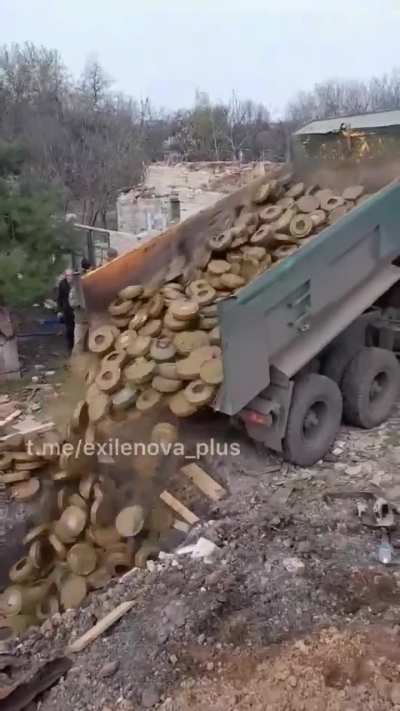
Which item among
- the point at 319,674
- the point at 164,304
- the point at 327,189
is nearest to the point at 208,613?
the point at 319,674

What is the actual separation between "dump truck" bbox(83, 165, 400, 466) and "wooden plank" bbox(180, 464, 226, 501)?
1.52 ft

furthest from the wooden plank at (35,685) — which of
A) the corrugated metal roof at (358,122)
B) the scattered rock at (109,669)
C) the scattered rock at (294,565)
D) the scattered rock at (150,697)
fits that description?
the corrugated metal roof at (358,122)

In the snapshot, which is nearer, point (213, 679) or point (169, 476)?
point (213, 679)

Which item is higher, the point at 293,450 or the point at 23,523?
the point at 293,450

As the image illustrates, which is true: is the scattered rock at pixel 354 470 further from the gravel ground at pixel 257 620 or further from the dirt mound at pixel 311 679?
the dirt mound at pixel 311 679

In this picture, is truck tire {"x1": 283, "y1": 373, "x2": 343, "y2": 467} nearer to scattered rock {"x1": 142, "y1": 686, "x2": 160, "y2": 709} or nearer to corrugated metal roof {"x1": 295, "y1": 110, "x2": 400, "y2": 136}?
scattered rock {"x1": 142, "y1": 686, "x2": 160, "y2": 709}

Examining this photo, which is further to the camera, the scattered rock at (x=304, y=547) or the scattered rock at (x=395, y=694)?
the scattered rock at (x=304, y=547)

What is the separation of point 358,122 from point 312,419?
Result: 310 cm

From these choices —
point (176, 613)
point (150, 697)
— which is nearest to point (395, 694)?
point (150, 697)

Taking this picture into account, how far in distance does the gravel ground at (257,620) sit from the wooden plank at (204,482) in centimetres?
7

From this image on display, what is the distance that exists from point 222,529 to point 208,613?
0.86m

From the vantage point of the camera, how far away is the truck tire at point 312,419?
4.87 m

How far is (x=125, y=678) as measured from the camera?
10.2ft

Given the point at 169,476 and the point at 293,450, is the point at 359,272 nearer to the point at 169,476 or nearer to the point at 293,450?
the point at 293,450
